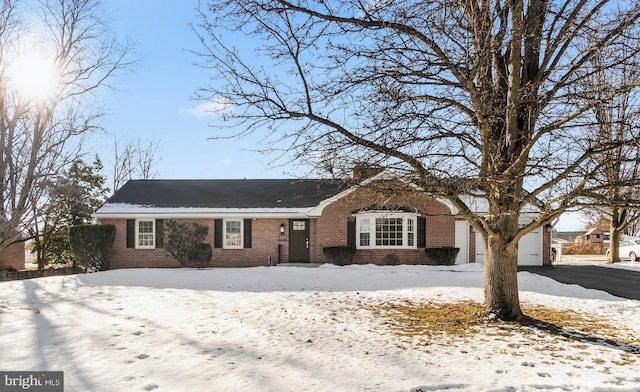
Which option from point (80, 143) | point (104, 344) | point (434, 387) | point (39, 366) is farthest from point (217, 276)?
point (434, 387)

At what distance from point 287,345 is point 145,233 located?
15.2 m

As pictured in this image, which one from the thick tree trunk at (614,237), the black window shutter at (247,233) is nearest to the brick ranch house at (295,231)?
the black window shutter at (247,233)

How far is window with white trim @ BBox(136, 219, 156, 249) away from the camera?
19266 mm

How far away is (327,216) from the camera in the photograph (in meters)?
18.7

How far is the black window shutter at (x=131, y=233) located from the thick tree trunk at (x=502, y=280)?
632 inches

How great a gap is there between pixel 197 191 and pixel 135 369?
17485 mm

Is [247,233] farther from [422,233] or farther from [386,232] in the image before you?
[422,233]

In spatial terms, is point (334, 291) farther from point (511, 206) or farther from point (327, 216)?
point (327, 216)

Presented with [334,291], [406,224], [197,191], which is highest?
[197,191]

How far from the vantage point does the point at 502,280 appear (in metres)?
7.89

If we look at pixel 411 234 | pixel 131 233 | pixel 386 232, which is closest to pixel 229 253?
pixel 131 233

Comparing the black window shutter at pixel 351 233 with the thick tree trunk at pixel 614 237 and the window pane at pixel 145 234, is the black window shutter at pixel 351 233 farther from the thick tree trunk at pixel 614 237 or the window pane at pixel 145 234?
the thick tree trunk at pixel 614 237

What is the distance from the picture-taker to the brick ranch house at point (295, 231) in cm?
1844

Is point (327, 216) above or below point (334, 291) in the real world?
above
